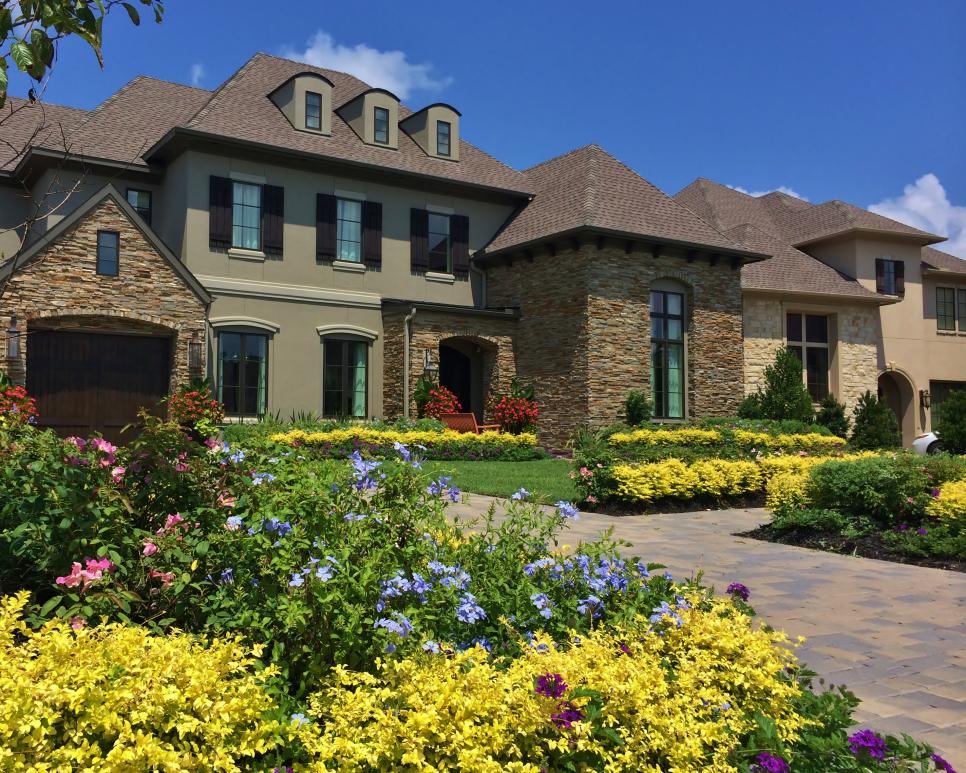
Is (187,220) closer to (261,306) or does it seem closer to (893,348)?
(261,306)

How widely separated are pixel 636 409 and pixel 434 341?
549 centimetres

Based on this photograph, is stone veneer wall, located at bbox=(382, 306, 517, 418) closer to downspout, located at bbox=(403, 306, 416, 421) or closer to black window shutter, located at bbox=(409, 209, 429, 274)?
downspout, located at bbox=(403, 306, 416, 421)

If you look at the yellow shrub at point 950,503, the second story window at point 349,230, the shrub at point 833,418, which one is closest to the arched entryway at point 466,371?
the second story window at point 349,230

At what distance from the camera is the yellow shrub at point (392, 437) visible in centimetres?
1741

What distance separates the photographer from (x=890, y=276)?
91.7ft

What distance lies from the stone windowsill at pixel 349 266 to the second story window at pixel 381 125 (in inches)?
149

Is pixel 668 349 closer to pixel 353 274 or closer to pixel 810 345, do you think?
pixel 810 345

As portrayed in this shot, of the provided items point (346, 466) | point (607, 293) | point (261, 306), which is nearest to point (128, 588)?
point (346, 466)

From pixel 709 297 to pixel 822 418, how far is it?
195 inches

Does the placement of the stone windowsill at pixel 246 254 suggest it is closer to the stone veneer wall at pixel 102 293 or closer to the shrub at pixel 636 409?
the stone veneer wall at pixel 102 293

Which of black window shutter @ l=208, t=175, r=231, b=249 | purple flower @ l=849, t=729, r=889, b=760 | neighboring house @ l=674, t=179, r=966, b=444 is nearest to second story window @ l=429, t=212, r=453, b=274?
black window shutter @ l=208, t=175, r=231, b=249

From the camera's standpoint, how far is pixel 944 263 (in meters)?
31.2

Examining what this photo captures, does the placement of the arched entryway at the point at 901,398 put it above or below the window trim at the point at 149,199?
below

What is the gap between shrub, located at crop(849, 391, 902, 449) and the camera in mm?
21078
